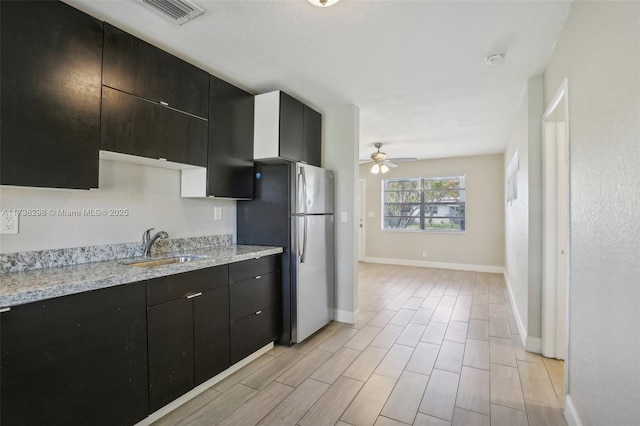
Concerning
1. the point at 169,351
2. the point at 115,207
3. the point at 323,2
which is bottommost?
the point at 169,351

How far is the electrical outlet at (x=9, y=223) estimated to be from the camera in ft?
5.33

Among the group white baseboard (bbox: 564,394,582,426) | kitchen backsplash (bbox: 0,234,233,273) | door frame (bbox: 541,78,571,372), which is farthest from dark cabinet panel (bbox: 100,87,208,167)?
white baseboard (bbox: 564,394,582,426)

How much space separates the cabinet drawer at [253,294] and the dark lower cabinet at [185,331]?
82 mm

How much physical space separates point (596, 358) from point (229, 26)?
274cm

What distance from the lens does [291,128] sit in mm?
2984

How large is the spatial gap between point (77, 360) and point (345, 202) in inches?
103

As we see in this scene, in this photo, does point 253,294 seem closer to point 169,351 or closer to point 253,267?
point 253,267

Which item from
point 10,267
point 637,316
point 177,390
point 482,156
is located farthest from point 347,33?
point 482,156

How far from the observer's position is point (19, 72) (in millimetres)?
1474

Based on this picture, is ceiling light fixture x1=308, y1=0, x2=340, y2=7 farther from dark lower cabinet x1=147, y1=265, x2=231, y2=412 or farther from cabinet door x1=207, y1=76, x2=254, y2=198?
dark lower cabinet x1=147, y1=265, x2=231, y2=412

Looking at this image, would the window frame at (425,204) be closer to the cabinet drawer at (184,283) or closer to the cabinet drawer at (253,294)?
the cabinet drawer at (253,294)

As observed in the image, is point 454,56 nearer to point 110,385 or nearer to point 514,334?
point 514,334

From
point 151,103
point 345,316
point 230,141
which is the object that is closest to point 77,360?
point 151,103

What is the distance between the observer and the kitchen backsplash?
65.2 inches
